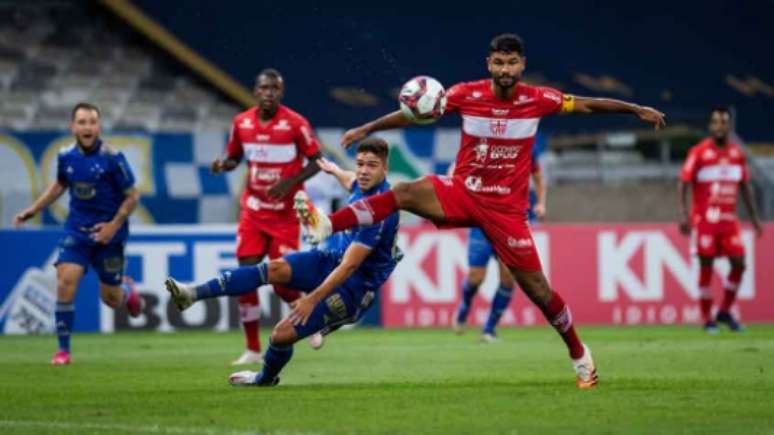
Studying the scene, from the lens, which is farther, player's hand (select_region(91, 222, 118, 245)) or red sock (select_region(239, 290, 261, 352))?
player's hand (select_region(91, 222, 118, 245))

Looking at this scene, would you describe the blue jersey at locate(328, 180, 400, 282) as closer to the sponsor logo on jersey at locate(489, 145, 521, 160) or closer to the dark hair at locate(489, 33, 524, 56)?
the sponsor logo on jersey at locate(489, 145, 521, 160)

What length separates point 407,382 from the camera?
10.6m

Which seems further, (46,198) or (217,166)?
(46,198)

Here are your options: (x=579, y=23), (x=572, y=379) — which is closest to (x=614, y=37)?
(x=579, y=23)

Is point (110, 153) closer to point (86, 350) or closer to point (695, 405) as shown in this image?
point (86, 350)

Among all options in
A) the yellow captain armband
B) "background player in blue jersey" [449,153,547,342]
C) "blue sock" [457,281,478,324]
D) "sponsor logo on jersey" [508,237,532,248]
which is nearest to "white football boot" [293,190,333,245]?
"sponsor logo on jersey" [508,237,532,248]

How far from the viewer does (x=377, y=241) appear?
990cm

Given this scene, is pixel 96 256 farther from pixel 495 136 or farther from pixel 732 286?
pixel 732 286

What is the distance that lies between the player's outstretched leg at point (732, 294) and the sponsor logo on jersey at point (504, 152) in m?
8.97

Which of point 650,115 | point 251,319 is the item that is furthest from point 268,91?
point 650,115

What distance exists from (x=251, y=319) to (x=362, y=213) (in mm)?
4421

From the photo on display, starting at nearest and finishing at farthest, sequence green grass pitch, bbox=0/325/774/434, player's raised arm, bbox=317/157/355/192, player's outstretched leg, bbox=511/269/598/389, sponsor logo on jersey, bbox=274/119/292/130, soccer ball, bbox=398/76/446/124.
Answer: green grass pitch, bbox=0/325/774/434 < soccer ball, bbox=398/76/446/124 < player's outstretched leg, bbox=511/269/598/389 < player's raised arm, bbox=317/157/355/192 < sponsor logo on jersey, bbox=274/119/292/130

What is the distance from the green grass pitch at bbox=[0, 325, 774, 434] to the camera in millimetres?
7891

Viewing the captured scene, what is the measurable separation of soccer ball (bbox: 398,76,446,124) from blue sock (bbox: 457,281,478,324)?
26.3ft
